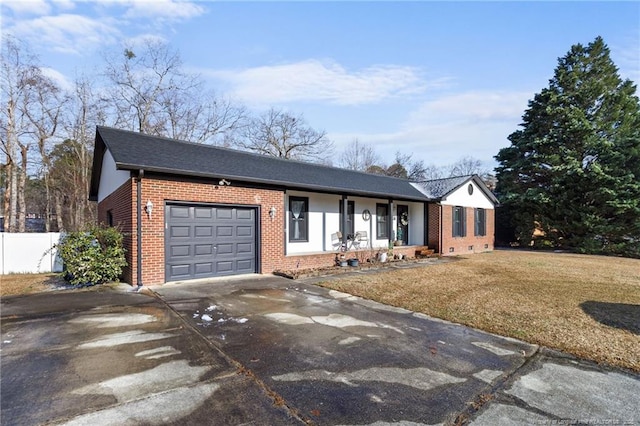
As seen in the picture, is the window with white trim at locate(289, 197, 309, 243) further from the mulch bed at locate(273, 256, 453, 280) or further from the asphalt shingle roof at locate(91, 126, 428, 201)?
the mulch bed at locate(273, 256, 453, 280)

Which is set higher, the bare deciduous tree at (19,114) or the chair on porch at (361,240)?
the bare deciduous tree at (19,114)

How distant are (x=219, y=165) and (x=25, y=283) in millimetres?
5955

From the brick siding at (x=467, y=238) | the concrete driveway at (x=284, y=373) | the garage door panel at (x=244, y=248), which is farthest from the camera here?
the brick siding at (x=467, y=238)

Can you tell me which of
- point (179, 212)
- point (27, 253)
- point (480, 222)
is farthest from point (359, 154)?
point (27, 253)

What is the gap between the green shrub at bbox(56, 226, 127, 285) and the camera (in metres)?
7.58

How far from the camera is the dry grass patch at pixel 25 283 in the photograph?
7.49 m

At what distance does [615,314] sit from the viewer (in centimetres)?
578

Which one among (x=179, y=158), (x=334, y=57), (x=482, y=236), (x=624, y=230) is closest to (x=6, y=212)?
(x=179, y=158)

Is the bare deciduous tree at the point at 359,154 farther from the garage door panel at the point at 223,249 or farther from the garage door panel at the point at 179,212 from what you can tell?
the garage door panel at the point at 179,212

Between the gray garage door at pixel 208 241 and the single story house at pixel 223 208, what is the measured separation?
0.08ft

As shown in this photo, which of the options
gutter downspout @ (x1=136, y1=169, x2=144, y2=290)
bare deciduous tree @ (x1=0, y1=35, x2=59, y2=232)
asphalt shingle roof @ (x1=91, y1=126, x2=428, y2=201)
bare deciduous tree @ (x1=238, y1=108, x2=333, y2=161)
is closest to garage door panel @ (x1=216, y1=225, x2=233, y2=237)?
asphalt shingle roof @ (x1=91, y1=126, x2=428, y2=201)

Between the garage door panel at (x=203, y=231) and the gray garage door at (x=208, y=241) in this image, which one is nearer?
the gray garage door at (x=208, y=241)

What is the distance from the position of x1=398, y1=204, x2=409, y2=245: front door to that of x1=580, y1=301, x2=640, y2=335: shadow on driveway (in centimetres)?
989

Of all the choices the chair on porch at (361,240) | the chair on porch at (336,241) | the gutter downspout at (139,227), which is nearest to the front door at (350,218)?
the chair on porch at (361,240)
